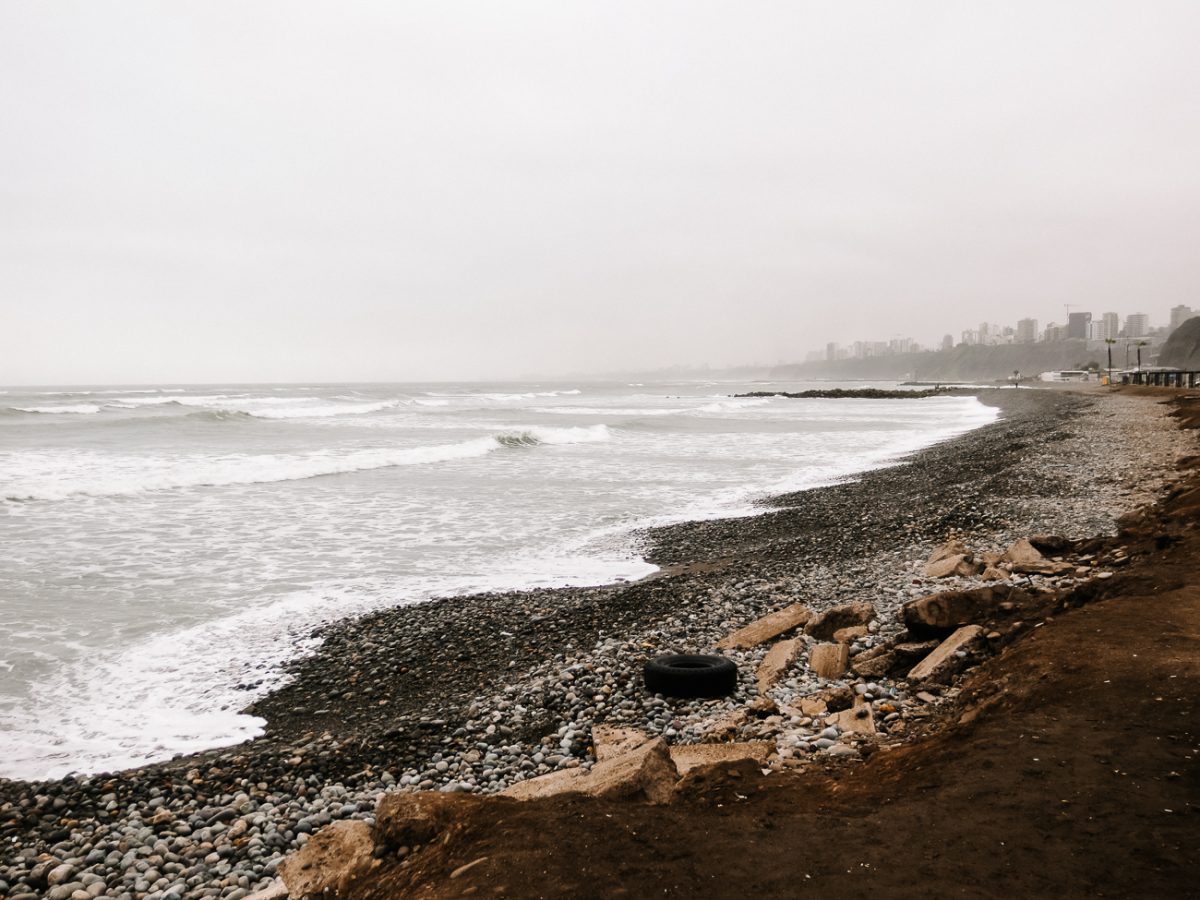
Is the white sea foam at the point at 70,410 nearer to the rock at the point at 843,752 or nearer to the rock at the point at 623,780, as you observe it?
the rock at the point at 623,780

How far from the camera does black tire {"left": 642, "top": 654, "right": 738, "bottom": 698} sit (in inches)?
245

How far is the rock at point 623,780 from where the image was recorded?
13.9ft

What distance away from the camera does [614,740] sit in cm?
536

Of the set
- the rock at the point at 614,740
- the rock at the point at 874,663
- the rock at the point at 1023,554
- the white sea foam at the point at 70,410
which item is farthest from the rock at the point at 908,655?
the white sea foam at the point at 70,410

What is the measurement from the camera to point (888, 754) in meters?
4.76

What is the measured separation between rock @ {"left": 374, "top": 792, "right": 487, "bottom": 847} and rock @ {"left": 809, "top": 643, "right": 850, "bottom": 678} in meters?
3.47

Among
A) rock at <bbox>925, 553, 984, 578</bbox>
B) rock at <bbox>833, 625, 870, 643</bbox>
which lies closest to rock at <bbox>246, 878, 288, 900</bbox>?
rock at <bbox>833, 625, 870, 643</bbox>

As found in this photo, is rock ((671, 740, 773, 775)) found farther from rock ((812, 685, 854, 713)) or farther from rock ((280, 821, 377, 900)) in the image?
rock ((280, 821, 377, 900))

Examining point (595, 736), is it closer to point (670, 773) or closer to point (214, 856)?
point (670, 773)

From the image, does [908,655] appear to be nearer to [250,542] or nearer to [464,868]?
[464,868]

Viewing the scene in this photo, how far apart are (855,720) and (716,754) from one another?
1.22 meters

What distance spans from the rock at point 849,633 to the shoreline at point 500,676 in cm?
27

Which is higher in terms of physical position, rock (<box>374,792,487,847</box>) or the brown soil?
the brown soil

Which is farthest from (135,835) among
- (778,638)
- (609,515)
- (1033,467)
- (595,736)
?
(1033,467)
